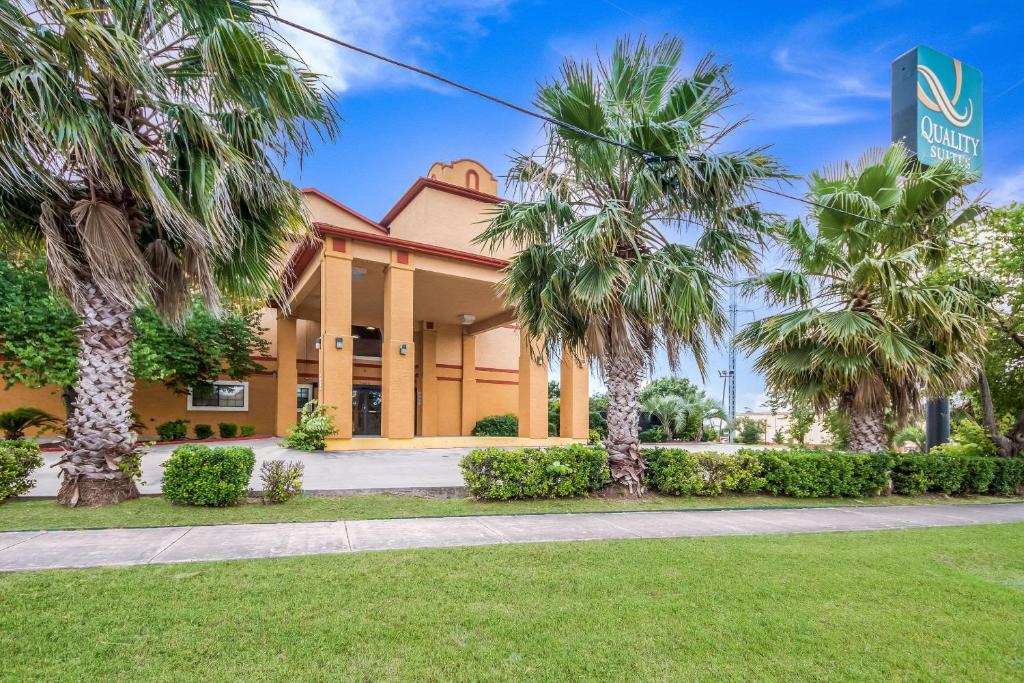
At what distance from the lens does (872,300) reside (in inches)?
394

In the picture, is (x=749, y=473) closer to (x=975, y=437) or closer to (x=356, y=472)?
(x=356, y=472)

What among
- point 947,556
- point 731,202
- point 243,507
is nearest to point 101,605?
point 243,507

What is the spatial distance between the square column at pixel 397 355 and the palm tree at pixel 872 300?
898 centimetres

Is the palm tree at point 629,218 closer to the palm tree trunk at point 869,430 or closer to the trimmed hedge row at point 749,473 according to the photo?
the trimmed hedge row at point 749,473

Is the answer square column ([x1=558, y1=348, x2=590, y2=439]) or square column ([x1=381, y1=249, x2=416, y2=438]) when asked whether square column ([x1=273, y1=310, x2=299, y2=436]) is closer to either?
square column ([x1=381, y1=249, x2=416, y2=438])

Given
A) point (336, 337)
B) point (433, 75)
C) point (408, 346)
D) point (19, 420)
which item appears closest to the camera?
point (433, 75)

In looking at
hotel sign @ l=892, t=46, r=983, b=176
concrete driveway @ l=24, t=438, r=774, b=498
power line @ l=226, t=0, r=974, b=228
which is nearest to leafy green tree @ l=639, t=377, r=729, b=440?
hotel sign @ l=892, t=46, r=983, b=176

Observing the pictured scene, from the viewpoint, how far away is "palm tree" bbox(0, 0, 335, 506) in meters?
5.44

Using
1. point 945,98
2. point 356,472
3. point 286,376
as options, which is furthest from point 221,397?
point 945,98

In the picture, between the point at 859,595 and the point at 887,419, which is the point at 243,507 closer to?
the point at 859,595

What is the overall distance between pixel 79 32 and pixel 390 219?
16.1m

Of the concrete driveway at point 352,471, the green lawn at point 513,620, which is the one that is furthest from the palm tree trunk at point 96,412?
the green lawn at point 513,620

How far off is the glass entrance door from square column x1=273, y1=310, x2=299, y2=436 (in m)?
3.22

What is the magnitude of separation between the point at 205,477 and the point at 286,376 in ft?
43.0
